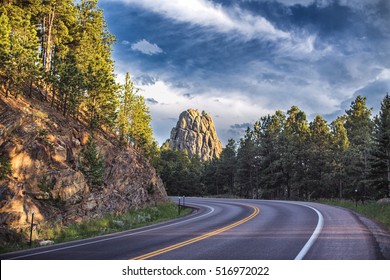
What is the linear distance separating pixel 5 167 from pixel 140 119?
97.2 ft

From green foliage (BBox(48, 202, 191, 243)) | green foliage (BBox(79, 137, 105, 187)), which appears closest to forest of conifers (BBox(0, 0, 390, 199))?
green foliage (BBox(79, 137, 105, 187))

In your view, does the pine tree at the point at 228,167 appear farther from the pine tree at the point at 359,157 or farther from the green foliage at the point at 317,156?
the pine tree at the point at 359,157

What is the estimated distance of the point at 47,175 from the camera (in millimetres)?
18156

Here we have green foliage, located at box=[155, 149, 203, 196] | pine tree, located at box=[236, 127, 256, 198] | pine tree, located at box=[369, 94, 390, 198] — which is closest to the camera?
pine tree, located at box=[369, 94, 390, 198]

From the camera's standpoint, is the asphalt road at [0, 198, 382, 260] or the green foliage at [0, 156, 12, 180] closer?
the asphalt road at [0, 198, 382, 260]

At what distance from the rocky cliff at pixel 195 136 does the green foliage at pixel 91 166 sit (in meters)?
149

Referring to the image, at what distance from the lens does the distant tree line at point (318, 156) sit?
38009 millimetres

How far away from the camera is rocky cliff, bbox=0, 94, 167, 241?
50.3ft

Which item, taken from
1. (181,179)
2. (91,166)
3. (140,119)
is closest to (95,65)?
(140,119)

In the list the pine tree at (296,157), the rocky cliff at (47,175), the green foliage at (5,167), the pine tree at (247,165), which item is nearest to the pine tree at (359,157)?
the pine tree at (296,157)

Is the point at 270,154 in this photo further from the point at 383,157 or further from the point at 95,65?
the point at 95,65

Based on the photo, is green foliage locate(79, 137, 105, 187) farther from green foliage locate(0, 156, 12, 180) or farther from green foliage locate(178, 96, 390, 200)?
green foliage locate(178, 96, 390, 200)

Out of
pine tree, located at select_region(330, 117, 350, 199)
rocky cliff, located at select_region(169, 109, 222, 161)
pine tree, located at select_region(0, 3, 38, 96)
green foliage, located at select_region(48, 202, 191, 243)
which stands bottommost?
green foliage, located at select_region(48, 202, 191, 243)

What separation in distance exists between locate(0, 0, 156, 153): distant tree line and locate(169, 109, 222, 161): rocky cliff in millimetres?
128709
